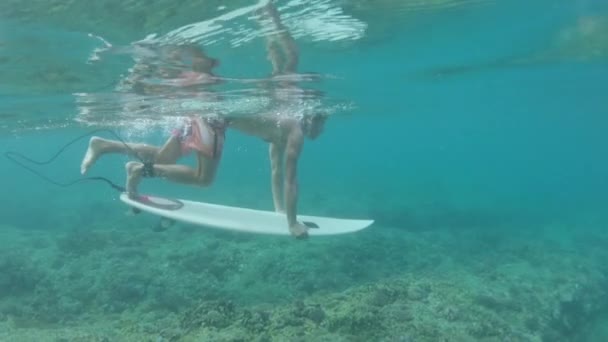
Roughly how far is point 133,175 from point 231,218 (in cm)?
274

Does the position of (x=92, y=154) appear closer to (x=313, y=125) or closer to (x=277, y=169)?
(x=277, y=169)

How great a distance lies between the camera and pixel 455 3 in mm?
Result: 11094

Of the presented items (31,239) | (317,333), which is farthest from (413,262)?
(31,239)

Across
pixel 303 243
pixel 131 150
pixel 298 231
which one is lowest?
pixel 303 243

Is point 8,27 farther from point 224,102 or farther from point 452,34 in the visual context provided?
point 452,34

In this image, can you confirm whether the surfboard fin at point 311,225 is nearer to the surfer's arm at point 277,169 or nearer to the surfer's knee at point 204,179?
the surfer's arm at point 277,169

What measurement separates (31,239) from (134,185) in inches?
519

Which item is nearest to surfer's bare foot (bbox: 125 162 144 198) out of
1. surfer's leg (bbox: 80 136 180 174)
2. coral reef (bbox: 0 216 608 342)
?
surfer's leg (bbox: 80 136 180 174)

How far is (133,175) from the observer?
10.5 metres

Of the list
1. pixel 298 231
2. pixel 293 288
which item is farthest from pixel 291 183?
pixel 293 288

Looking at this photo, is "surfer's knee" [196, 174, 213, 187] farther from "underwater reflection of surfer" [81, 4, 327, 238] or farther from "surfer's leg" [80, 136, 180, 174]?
"surfer's leg" [80, 136, 180, 174]

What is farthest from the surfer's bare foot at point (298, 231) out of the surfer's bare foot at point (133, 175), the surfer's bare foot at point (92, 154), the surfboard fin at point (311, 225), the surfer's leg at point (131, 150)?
the surfer's bare foot at point (92, 154)

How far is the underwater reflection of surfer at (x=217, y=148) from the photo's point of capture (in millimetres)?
10328

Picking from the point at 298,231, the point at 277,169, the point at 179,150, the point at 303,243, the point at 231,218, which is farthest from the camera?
the point at 303,243
